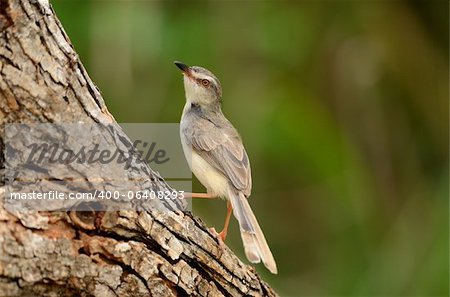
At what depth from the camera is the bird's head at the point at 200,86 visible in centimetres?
587

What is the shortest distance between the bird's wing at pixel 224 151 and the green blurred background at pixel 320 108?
79.0 inches

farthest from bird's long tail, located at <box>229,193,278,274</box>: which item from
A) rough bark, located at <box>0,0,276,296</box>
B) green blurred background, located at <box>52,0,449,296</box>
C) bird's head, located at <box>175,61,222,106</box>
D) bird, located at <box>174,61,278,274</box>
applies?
green blurred background, located at <box>52,0,449,296</box>

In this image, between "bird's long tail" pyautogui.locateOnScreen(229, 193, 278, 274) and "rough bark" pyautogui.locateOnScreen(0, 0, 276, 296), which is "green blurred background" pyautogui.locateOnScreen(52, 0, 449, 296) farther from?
"rough bark" pyautogui.locateOnScreen(0, 0, 276, 296)

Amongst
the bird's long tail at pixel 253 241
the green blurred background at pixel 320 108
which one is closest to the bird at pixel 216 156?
the bird's long tail at pixel 253 241

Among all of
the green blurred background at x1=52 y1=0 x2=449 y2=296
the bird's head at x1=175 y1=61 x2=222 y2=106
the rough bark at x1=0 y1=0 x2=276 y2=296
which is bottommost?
the rough bark at x1=0 y1=0 x2=276 y2=296

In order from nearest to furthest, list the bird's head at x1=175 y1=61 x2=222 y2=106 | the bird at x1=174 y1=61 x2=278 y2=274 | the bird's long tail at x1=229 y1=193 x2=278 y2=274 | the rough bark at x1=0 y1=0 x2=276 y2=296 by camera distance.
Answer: the rough bark at x1=0 y1=0 x2=276 y2=296, the bird's long tail at x1=229 y1=193 x2=278 y2=274, the bird at x1=174 y1=61 x2=278 y2=274, the bird's head at x1=175 y1=61 x2=222 y2=106

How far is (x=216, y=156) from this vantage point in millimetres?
5223

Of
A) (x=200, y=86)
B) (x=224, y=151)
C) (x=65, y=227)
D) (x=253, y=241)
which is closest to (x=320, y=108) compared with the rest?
(x=200, y=86)

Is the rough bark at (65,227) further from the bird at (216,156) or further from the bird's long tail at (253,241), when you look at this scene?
the bird at (216,156)

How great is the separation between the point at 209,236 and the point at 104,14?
3.78 m

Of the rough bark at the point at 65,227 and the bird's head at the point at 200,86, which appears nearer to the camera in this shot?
the rough bark at the point at 65,227

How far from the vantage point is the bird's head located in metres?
5.87

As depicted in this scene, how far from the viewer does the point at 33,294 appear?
3500mm

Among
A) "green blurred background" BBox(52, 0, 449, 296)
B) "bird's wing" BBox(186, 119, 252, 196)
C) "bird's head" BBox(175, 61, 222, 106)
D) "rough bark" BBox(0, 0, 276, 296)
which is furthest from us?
"green blurred background" BBox(52, 0, 449, 296)
